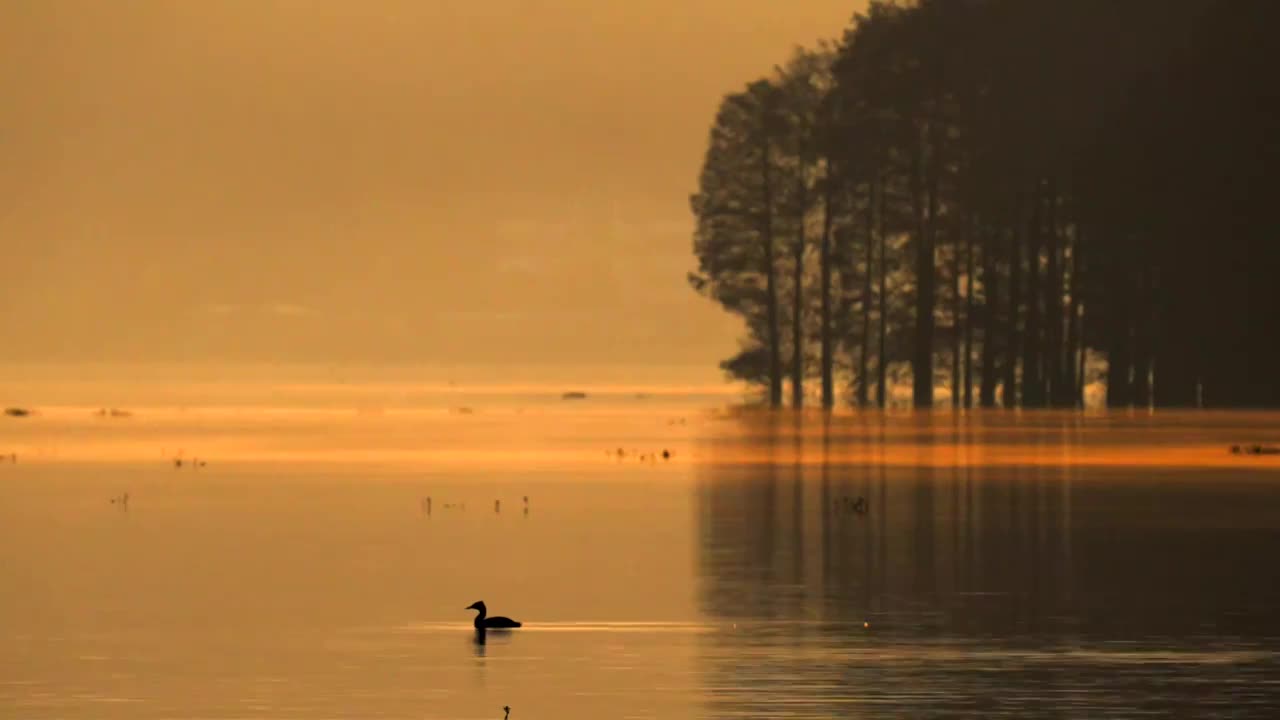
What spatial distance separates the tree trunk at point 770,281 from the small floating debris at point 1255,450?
45.7 metres

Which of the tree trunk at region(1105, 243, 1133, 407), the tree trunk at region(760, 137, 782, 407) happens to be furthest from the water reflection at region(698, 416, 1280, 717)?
the tree trunk at region(760, 137, 782, 407)

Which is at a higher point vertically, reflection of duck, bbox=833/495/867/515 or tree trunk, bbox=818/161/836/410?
tree trunk, bbox=818/161/836/410

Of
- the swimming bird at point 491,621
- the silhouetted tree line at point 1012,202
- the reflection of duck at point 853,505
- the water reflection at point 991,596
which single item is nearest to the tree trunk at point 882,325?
the silhouetted tree line at point 1012,202

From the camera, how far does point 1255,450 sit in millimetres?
61969

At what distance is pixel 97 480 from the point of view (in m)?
53.1

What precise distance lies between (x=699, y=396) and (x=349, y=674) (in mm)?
118322

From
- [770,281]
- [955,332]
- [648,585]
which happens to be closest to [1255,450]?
[648,585]

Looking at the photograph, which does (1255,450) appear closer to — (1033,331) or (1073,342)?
(1073,342)

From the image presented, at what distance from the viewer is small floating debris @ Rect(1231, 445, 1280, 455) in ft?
201

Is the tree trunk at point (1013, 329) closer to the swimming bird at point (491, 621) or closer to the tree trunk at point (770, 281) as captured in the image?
the tree trunk at point (770, 281)

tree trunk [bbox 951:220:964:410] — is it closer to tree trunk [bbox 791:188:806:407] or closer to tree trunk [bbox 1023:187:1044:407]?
tree trunk [bbox 1023:187:1044:407]

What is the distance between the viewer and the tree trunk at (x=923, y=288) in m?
104

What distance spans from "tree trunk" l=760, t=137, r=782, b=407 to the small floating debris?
45744 mm

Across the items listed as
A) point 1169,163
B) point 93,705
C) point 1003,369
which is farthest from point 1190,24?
point 93,705
